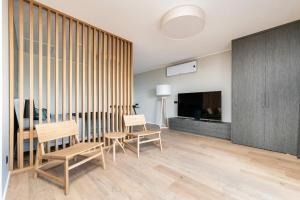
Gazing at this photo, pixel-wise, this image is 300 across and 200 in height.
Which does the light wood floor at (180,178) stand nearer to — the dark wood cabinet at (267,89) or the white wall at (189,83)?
the dark wood cabinet at (267,89)

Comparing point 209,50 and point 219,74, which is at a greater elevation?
point 209,50

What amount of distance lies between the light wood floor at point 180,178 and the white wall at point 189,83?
69.0 inches

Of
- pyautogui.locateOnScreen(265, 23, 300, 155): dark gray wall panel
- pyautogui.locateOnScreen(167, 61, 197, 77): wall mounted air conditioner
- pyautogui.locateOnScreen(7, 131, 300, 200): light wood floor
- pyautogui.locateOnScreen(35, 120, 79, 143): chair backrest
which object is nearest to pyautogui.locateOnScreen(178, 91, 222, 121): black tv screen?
pyautogui.locateOnScreen(167, 61, 197, 77): wall mounted air conditioner

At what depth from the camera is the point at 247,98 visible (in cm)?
295

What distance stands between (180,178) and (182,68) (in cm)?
367

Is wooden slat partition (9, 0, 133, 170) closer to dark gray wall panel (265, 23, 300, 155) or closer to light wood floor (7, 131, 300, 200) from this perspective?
light wood floor (7, 131, 300, 200)

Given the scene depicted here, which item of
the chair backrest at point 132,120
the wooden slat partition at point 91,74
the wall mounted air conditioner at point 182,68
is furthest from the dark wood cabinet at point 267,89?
the wooden slat partition at point 91,74

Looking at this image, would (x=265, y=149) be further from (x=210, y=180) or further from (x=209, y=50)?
(x=209, y=50)

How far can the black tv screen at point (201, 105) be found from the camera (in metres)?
3.76

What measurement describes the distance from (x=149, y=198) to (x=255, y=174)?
152 centimetres

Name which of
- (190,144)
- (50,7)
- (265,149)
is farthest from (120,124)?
(265,149)

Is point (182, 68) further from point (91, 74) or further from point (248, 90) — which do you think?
point (91, 74)

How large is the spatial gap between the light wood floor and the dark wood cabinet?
37 cm

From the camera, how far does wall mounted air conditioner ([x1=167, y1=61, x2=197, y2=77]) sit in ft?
14.5
